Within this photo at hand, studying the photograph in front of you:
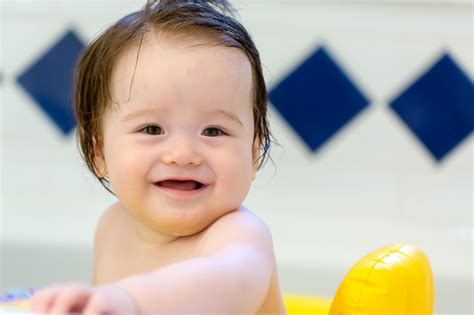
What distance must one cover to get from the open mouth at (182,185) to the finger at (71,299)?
330mm

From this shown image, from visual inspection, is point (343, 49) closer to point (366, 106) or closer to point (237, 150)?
point (366, 106)

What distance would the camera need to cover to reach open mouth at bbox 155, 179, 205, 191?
0.86 metres

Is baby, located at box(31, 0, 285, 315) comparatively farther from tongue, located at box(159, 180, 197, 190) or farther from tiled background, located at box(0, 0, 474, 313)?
tiled background, located at box(0, 0, 474, 313)

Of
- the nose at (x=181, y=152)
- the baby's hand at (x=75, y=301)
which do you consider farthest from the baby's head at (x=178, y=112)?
the baby's hand at (x=75, y=301)

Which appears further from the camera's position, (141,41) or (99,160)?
(99,160)

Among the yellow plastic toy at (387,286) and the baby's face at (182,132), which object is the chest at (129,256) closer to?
the baby's face at (182,132)

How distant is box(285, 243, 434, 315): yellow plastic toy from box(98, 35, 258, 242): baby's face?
0.18 m

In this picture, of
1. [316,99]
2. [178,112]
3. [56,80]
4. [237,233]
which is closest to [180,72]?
[178,112]

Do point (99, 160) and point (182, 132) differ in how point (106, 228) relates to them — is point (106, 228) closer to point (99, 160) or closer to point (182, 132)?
point (99, 160)

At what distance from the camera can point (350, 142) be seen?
182cm

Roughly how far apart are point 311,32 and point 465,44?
0.33 meters

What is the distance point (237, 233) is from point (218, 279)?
6.3 inches

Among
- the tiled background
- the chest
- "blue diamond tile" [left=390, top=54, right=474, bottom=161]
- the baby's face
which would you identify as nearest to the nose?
the baby's face

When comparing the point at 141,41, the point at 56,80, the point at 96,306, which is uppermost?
the point at 141,41
